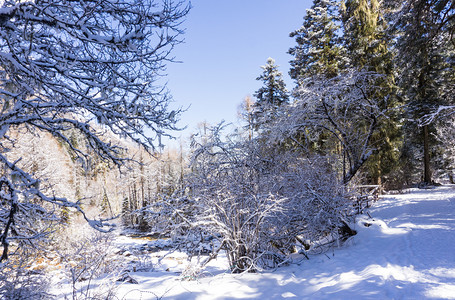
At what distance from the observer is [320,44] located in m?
17.7

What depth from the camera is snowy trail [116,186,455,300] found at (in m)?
3.55

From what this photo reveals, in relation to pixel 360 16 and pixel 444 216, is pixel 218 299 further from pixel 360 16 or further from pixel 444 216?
pixel 360 16

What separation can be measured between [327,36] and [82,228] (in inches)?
772

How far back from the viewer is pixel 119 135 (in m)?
3.84

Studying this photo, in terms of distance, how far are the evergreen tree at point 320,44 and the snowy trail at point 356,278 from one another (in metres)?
12.7

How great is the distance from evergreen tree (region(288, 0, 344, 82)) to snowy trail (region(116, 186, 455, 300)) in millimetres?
12685

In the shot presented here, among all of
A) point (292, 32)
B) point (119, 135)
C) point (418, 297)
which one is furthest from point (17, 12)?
point (292, 32)

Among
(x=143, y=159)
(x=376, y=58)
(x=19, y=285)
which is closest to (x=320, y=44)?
(x=376, y=58)

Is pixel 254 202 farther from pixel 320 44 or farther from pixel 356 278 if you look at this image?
pixel 320 44

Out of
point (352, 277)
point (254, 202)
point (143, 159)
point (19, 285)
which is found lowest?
point (352, 277)

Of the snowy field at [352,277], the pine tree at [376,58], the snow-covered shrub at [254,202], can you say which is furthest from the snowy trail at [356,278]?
the pine tree at [376,58]

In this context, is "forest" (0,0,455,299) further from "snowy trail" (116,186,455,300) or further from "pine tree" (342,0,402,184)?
"pine tree" (342,0,402,184)

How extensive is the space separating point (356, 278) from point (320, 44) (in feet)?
57.8

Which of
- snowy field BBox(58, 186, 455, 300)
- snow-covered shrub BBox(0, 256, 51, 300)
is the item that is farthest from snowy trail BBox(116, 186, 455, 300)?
snow-covered shrub BBox(0, 256, 51, 300)
